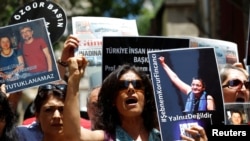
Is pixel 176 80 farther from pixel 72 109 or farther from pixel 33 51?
pixel 33 51

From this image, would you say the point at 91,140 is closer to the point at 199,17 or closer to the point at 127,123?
the point at 127,123

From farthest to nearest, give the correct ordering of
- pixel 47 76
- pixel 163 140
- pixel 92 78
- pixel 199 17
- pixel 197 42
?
pixel 199 17 < pixel 92 78 < pixel 197 42 < pixel 47 76 < pixel 163 140

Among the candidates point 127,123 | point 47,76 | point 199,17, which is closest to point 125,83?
point 127,123

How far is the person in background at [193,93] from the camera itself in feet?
20.2

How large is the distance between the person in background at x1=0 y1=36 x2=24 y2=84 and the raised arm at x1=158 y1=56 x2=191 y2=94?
1213 millimetres

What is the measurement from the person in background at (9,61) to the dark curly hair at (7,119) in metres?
0.82

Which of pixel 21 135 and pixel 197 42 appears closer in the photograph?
→ pixel 21 135

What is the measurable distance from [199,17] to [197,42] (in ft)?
48.4

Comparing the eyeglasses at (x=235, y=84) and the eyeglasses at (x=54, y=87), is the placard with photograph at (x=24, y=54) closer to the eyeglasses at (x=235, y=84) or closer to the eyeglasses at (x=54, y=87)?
the eyeglasses at (x=54, y=87)

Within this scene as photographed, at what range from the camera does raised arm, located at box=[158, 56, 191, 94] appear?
20.2 ft

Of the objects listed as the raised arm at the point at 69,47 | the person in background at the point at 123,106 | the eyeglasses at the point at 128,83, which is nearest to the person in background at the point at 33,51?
the raised arm at the point at 69,47

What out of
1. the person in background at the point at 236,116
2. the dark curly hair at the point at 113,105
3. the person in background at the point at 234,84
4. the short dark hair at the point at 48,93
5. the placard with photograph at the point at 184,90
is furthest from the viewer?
the person in background at the point at 234,84

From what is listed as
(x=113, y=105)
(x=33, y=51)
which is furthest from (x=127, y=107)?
(x=33, y=51)

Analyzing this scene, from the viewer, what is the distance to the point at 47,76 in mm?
6734
